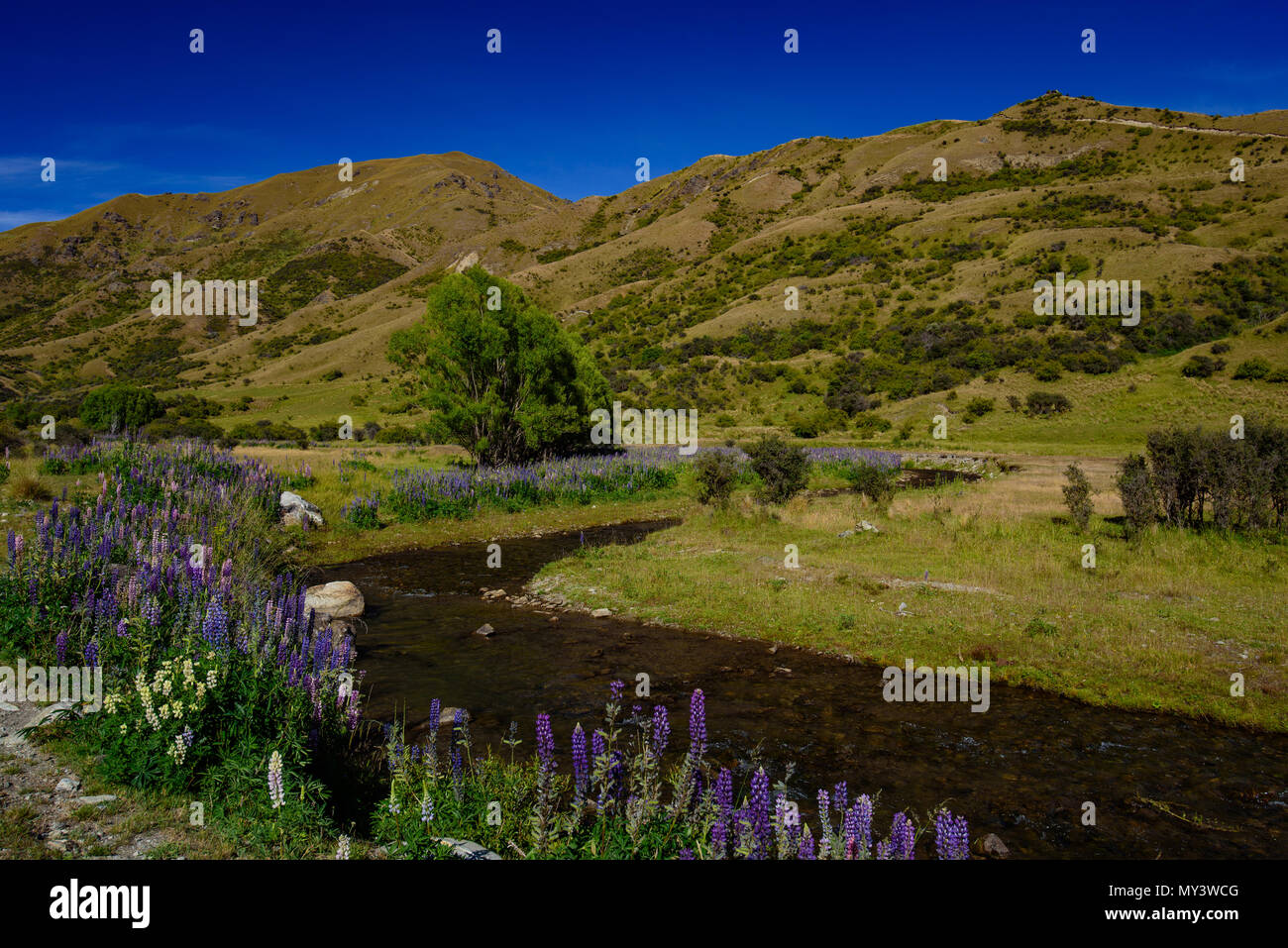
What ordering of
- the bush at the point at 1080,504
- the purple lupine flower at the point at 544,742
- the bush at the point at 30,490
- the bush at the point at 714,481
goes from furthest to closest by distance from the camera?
1. the bush at the point at 714,481
2. the bush at the point at 1080,504
3. the bush at the point at 30,490
4. the purple lupine flower at the point at 544,742

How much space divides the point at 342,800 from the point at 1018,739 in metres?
7.47

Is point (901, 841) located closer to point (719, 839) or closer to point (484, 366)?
point (719, 839)

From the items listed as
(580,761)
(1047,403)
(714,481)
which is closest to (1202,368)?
(1047,403)

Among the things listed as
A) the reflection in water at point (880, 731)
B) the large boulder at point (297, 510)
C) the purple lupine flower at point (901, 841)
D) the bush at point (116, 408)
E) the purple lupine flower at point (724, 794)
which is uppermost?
the bush at point (116, 408)

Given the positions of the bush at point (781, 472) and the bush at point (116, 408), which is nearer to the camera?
the bush at point (781, 472)

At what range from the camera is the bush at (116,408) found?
1559 inches

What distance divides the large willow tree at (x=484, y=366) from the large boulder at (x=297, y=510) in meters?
8.98

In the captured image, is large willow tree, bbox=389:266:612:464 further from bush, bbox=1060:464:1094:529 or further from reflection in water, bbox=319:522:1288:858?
bush, bbox=1060:464:1094:529

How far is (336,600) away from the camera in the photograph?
12.7 m

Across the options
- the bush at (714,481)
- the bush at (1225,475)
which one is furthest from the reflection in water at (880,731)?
the bush at (1225,475)

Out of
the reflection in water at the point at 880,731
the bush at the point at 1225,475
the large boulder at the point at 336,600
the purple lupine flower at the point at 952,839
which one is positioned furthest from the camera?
the bush at the point at 1225,475

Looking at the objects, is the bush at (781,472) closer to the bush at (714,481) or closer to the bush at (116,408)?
the bush at (714,481)

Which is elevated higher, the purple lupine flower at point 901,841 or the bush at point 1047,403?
the bush at point 1047,403

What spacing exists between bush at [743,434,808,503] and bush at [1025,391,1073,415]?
32.9 meters
